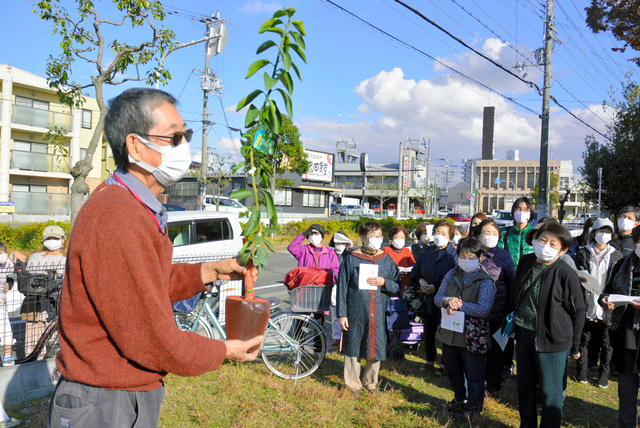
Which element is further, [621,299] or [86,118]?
[86,118]

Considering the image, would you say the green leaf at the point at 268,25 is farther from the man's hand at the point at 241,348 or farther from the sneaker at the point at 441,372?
the sneaker at the point at 441,372

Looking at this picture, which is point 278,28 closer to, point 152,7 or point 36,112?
point 152,7

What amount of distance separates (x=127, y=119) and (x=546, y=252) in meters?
3.55

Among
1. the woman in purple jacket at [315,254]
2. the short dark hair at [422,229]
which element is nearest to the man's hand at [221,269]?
the woman in purple jacket at [315,254]

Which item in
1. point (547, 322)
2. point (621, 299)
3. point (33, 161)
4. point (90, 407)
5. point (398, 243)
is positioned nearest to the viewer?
point (90, 407)

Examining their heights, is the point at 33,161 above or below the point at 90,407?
above

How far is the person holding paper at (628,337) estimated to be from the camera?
3957 millimetres

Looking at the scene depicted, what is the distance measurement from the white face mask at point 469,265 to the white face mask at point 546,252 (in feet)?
2.23

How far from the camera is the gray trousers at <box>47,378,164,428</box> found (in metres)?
1.52

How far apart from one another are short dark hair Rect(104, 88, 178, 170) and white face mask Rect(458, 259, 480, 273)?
3664mm

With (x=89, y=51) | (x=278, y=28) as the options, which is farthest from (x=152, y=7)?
(x=278, y=28)

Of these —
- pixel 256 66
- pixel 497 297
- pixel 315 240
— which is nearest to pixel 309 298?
pixel 315 240

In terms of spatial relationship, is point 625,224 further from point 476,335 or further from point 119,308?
point 119,308

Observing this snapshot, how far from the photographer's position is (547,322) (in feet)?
12.3
